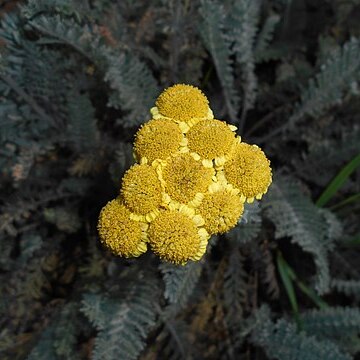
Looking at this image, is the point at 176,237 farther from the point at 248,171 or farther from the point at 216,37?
the point at 216,37

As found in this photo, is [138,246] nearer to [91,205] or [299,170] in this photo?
[91,205]

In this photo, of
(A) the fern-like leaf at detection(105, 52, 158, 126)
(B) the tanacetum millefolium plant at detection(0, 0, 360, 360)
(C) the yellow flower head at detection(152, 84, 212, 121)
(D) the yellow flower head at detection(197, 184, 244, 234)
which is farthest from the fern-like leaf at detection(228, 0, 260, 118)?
(D) the yellow flower head at detection(197, 184, 244, 234)

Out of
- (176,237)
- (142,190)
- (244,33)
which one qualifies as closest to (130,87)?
(244,33)

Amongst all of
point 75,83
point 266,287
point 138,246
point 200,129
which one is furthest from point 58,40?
point 266,287

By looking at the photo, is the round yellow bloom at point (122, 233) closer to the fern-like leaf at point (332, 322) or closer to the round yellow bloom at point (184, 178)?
the round yellow bloom at point (184, 178)

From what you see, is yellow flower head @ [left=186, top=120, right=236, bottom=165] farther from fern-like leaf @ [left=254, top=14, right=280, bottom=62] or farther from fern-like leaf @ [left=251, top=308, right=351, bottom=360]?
fern-like leaf @ [left=254, top=14, right=280, bottom=62]

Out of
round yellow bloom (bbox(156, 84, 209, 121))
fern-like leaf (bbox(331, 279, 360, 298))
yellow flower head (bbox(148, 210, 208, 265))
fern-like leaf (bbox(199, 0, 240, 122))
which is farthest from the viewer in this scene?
fern-like leaf (bbox(331, 279, 360, 298))

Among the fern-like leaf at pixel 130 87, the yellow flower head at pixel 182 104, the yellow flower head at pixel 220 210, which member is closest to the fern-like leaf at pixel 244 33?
the fern-like leaf at pixel 130 87

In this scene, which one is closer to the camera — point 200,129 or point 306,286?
point 200,129
